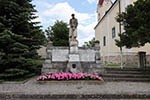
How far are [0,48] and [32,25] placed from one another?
2.83 meters

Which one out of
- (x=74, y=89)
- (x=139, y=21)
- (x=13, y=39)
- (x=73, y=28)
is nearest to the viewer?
(x=74, y=89)

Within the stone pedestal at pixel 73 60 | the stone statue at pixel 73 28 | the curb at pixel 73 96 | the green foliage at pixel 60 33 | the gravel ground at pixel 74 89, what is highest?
the green foliage at pixel 60 33

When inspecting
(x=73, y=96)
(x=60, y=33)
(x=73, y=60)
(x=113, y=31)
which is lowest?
(x=73, y=96)

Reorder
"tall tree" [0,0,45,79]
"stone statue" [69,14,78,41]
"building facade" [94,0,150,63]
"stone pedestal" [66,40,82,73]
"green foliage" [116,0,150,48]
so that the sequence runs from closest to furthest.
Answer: "green foliage" [116,0,150,48] < "tall tree" [0,0,45,79] < "stone pedestal" [66,40,82,73] < "stone statue" [69,14,78,41] < "building facade" [94,0,150,63]

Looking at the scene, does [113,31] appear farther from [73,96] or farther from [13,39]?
[73,96]

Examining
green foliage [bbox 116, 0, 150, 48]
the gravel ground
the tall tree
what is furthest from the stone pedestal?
green foliage [bbox 116, 0, 150, 48]

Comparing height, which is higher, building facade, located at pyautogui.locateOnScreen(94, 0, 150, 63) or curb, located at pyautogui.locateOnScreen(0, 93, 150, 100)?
building facade, located at pyautogui.locateOnScreen(94, 0, 150, 63)

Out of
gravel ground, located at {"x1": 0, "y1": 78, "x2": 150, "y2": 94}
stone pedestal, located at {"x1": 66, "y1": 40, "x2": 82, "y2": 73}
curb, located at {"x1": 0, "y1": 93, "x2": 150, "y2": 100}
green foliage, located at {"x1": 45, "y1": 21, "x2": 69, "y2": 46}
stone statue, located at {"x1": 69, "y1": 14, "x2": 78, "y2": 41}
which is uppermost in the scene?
green foliage, located at {"x1": 45, "y1": 21, "x2": 69, "y2": 46}

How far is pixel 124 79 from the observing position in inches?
262

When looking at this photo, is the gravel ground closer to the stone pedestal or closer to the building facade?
the stone pedestal

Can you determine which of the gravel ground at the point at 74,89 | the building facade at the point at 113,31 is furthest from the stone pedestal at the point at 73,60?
the building facade at the point at 113,31

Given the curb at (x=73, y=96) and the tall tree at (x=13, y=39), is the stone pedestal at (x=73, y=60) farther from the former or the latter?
the curb at (x=73, y=96)

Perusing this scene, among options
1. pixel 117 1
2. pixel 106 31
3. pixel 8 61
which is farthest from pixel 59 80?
pixel 106 31

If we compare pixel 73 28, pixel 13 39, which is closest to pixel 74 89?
pixel 73 28
